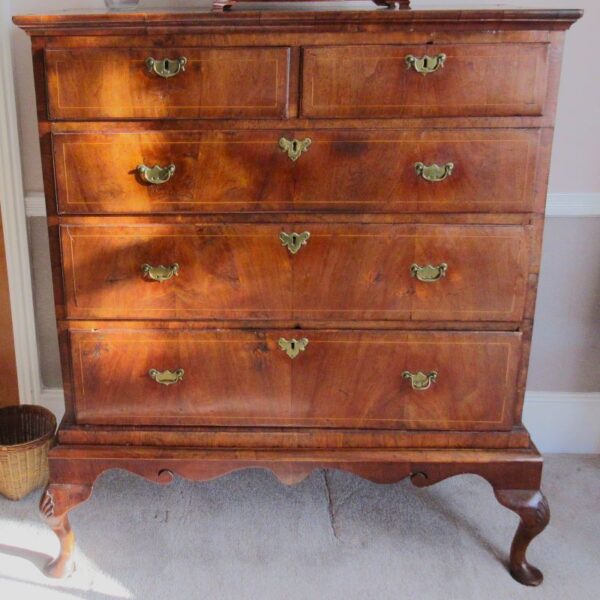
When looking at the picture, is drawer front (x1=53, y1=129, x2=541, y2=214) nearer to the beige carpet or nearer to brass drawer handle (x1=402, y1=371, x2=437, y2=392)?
brass drawer handle (x1=402, y1=371, x2=437, y2=392)

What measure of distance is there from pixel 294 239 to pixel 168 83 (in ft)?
1.38

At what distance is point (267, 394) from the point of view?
163 cm

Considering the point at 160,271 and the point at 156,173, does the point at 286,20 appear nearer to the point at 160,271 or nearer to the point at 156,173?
the point at 156,173

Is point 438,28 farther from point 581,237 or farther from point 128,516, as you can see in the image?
point 128,516

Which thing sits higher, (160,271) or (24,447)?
(160,271)

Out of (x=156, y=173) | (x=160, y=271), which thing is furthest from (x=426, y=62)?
(x=160, y=271)

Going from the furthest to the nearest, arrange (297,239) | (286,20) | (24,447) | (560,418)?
(560,418) < (24,447) < (297,239) < (286,20)

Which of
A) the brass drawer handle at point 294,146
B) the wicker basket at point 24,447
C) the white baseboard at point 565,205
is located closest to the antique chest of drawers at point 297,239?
the brass drawer handle at point 294,146

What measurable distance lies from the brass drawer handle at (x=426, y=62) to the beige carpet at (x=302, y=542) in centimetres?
119

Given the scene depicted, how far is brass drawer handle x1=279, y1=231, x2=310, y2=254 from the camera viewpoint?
59.7 inches

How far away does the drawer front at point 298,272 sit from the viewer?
1521 millimetres

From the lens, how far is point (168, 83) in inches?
56.9

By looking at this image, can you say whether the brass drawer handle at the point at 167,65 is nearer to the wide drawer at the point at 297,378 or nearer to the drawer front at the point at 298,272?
the drawer front at the point at 298,272

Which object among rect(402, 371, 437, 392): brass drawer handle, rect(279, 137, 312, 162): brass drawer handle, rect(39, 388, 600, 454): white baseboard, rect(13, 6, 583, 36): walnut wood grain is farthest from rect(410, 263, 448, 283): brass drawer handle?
rect(39, 388, 600, 454): white baseboard
